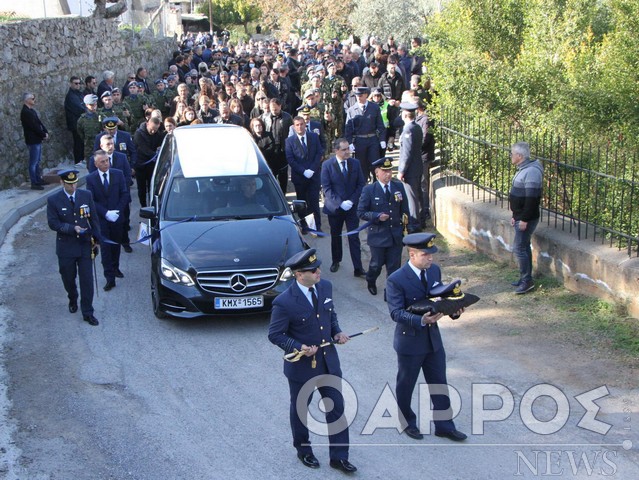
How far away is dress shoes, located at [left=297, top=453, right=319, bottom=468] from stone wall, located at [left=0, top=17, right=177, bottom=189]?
12.2m

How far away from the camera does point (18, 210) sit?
625 inches

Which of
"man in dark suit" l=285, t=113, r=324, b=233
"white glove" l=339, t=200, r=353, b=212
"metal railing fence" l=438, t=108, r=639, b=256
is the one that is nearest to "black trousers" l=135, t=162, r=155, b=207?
"man in dark suit" l=285, t=113, r=324, b=233

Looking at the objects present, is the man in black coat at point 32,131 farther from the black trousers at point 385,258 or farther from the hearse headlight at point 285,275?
the hearse headlight at point 285,275

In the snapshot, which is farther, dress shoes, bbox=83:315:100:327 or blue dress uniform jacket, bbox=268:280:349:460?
dress shoes, bbox=83:315:100:327

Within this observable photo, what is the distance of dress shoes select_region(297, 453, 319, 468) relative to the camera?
725 cm

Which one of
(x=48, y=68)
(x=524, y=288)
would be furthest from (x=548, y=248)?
(x=48, y=68)

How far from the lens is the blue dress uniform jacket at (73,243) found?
10.7 m

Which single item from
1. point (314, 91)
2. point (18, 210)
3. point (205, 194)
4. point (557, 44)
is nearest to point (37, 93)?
point (18, 210)

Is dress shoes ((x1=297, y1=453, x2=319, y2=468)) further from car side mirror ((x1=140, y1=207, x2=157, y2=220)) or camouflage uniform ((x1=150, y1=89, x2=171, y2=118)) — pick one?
camouflage uniform ((x1=150, y1=89, x2=171, y2=118))

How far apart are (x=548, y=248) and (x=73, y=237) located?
5598 mm

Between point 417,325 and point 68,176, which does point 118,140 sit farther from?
point 417,325

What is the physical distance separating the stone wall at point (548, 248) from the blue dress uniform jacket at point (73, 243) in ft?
16.4

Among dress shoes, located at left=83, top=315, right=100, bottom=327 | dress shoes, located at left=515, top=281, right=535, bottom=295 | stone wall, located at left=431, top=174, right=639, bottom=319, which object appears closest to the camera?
stone wall, located at left=431, top=174, right=639, bottom=319

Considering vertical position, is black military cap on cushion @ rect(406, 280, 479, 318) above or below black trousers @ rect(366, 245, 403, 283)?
above
